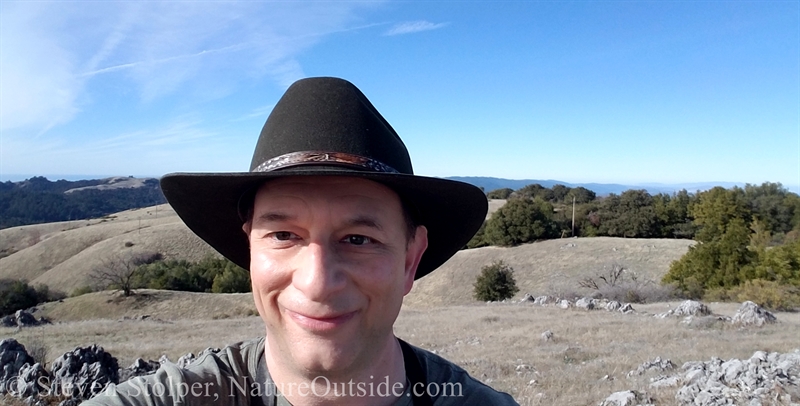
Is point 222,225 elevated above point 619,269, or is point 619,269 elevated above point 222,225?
point 222,225

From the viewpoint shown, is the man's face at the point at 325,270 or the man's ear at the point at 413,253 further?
the man's ear at the point at 413,253

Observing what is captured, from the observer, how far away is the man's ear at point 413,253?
1.74 meters

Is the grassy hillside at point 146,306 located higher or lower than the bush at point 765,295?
lower

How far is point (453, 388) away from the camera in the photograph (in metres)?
1.85

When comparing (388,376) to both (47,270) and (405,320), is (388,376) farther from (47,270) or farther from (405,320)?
(47,270)

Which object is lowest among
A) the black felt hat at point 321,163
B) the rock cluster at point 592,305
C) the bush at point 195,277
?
the bush at point 195,277

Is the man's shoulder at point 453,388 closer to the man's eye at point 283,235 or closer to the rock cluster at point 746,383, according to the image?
the man's eye at point 283,235

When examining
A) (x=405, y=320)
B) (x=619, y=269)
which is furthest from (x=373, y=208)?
(x=619, y=269)

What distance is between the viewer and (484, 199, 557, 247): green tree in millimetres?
45219

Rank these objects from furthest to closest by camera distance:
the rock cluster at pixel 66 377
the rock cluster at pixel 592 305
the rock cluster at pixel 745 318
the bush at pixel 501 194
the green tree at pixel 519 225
A: the bush at pixel 501 194
the green tree at pixel 519 225
the rock cluster at pixel 592 305
the rock cluster at pixel 745 318
the rock cluster at pixel 66 377

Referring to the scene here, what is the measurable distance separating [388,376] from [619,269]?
3399 centimetres

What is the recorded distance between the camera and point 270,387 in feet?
5.32

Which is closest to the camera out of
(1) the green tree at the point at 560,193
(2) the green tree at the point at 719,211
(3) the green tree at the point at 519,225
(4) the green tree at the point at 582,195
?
(2) the green tree at the point at 719,211

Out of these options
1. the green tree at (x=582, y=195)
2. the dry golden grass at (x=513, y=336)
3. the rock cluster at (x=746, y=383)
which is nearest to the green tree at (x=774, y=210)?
the dry golden grass at (x=513, y=336)
